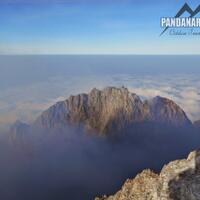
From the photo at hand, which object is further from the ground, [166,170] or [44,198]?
[166,170]

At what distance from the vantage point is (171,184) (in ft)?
109

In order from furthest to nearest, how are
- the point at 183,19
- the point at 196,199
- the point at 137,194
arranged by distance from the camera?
the point at 183,19, the point at 137,194, the point at 196,199

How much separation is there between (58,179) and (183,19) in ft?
470

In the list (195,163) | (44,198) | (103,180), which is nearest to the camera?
(195,163)

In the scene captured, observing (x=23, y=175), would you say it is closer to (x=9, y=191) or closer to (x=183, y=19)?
(x=9, y=191)

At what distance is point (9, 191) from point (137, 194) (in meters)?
147

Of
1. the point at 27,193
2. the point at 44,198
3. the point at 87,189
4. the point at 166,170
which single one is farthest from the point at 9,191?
the point at 166,170

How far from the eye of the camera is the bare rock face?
31481 mm

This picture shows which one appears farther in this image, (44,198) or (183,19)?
(44,198)

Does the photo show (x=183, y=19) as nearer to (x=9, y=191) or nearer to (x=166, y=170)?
(x=166, y=170)

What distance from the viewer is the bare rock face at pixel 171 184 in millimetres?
31481

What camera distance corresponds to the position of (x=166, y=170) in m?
35.6

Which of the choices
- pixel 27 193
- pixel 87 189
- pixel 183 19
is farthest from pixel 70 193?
pixel 183 19

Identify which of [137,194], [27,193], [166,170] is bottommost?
[27,193]
